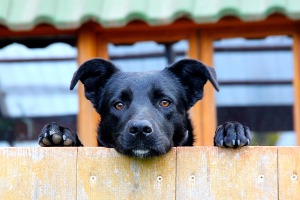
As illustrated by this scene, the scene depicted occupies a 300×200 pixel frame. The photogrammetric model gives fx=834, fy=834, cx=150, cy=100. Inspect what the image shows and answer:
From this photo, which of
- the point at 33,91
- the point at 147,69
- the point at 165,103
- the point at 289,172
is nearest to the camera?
the point at 289,172

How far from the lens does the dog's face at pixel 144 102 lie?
450cm

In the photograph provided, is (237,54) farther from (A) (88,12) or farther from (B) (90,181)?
(B) (90,181)

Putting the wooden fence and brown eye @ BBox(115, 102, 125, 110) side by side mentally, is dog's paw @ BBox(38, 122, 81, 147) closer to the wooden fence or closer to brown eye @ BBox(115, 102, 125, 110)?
brown eye @ BBox(115, 102, 125, 110)

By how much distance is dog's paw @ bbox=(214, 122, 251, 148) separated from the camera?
4.29 m

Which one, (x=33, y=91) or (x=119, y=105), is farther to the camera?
(x=33, y=91)

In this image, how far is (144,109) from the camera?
4742 millimetres

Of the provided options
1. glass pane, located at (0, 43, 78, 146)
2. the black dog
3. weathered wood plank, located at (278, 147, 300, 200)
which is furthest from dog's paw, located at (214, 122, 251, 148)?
glass pane, located at (0, 43, 78, 146)

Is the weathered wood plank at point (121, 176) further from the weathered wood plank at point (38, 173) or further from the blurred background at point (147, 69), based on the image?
the blurred background at point (147, 69)

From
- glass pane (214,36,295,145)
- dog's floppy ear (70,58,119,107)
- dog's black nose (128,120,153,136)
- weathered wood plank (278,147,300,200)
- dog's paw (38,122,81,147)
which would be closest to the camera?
weathered wood plank (278,147,300,200)

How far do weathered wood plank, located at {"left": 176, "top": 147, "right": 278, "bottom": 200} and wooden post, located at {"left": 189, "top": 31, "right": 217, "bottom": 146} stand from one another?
337 cm

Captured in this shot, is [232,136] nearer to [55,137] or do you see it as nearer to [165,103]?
[165,103]

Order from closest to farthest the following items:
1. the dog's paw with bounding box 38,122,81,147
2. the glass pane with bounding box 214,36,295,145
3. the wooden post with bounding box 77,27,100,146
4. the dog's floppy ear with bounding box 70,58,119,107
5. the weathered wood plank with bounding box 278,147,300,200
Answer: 1. the weathered wood plank with bounding box 278,147,300,200
2. the dog's paw with bounding box 38,122,81,147
3. the dog's floppy ear with bounding box 70,58,119,107
4. the wooden post with bounding box 77,27,100,146
5. the glass pane with bounding box 214,36,295,145

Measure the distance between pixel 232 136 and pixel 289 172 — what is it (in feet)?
1.21

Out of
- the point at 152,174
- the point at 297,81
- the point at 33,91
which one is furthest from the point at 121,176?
the point at 33,91
